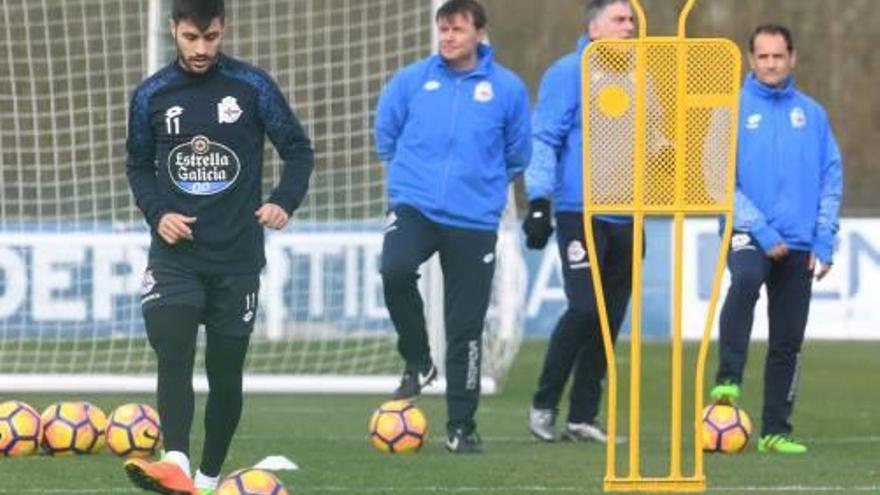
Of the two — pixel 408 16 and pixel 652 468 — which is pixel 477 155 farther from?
pixel 408 16

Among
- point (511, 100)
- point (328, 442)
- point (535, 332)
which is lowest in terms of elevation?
point (535, 332)

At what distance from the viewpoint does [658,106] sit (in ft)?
29.5

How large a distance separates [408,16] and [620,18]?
4.78 m

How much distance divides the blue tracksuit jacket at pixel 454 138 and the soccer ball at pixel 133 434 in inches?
58.3

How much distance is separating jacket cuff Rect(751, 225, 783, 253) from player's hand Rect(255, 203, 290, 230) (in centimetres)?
319

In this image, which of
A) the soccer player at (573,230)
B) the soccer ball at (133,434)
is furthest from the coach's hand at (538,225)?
the soccer ball at (133,434)

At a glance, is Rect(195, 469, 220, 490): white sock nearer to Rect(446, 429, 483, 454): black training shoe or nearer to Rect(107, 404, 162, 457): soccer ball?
Rect(107, 404, 162, 457): soccer ball

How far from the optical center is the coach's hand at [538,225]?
35.8 feet

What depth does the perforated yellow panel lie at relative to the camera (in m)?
8.92

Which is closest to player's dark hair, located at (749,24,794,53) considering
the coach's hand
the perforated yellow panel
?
the coach's hand

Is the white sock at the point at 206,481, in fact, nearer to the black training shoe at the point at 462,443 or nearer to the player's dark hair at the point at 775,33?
the black training shoe at the point at 462,443

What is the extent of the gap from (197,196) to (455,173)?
2.50m

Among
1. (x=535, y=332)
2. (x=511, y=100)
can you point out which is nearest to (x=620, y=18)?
(x=511, y=100)

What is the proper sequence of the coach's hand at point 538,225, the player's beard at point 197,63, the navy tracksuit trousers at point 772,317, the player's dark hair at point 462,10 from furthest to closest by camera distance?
the navy tracksuit trousers at point 772,317
the player's dark hair at point 462,10
the coach's hand at point 538,225
the player's beard at point 197,63
